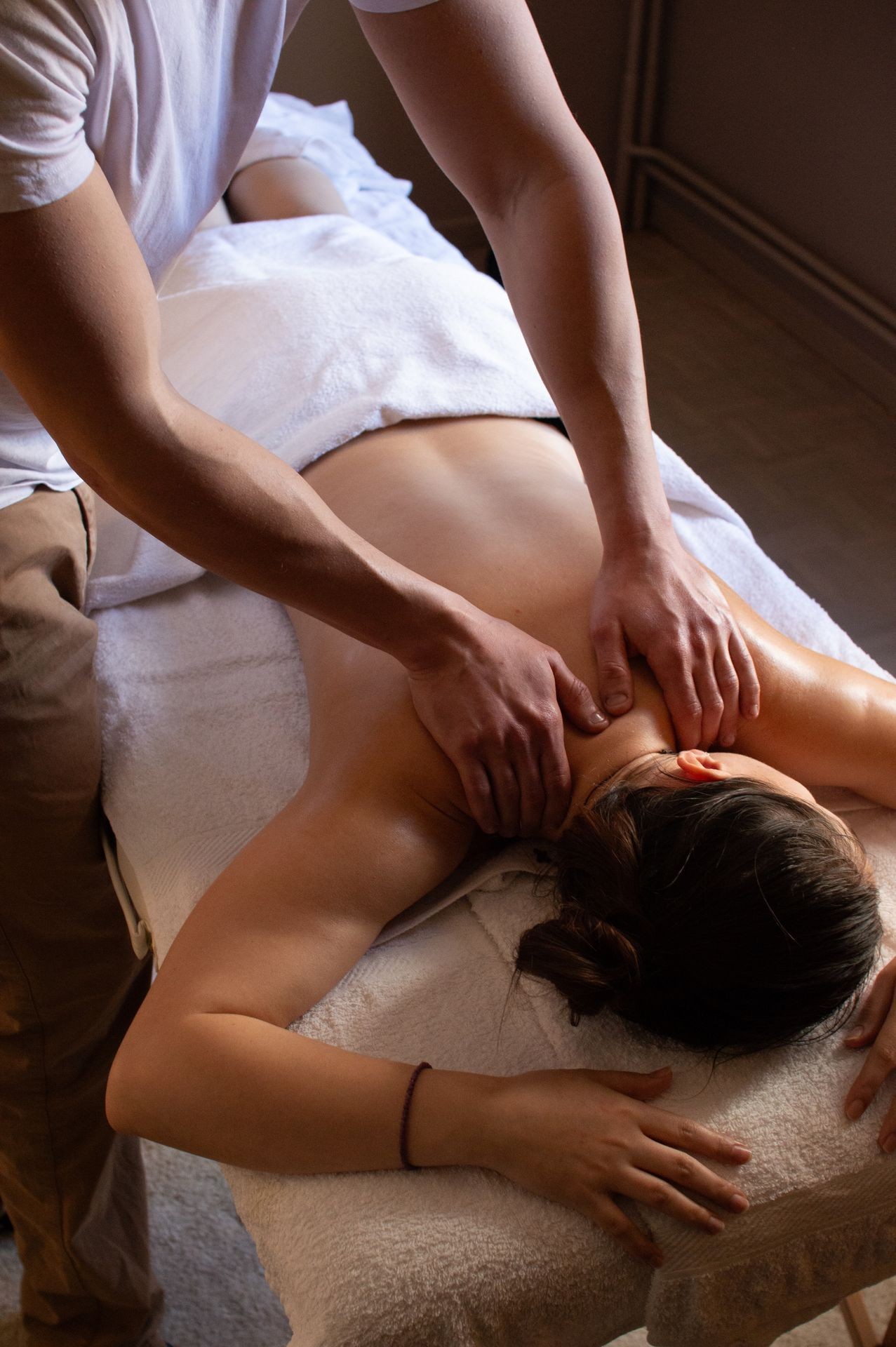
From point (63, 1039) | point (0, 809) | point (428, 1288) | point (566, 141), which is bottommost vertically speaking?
point (63, 1039)

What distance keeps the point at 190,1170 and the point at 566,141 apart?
1.51m

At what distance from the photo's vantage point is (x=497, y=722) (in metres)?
1.06

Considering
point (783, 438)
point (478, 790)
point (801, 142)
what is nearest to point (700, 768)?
point (478, 790)

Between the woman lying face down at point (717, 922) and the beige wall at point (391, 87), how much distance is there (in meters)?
2.98

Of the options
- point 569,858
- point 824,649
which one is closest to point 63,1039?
point 569,858

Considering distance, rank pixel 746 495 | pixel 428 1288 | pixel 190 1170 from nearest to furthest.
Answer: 1. pixel 428 1288
2. pixel 190 1170
3. pixel 746 495

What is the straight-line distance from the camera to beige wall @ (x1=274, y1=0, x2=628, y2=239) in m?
3.26

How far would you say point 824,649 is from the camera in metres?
1.40

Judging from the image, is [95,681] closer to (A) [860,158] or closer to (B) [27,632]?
(B) [27,632]

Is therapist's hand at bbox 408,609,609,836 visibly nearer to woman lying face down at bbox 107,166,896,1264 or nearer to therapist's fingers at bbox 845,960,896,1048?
woman lying face down at bbox 107,166,896,1264

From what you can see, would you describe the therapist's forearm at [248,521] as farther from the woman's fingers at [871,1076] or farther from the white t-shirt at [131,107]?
the woman's fingers at [871,1076]

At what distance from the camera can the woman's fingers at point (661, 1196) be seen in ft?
2.85

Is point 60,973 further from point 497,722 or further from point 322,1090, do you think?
point 497,722

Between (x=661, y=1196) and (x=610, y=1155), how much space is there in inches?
1.9
